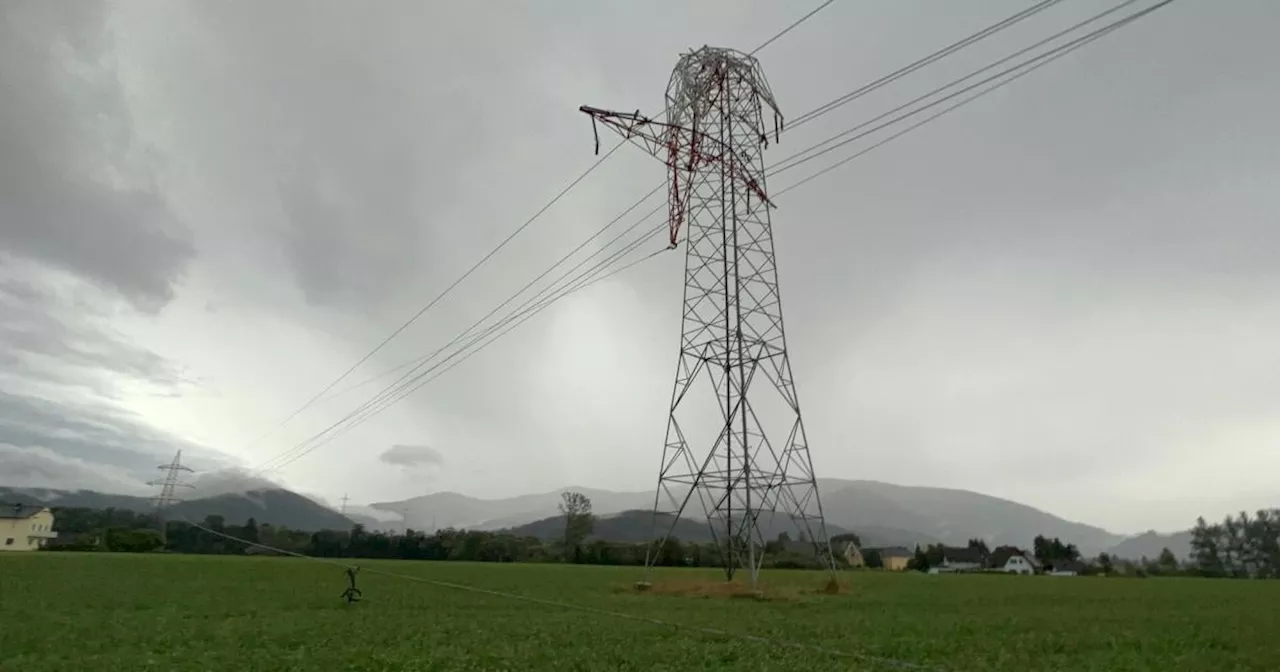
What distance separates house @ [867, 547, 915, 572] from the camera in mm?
126750

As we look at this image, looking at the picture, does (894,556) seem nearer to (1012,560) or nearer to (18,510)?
(1012,560)

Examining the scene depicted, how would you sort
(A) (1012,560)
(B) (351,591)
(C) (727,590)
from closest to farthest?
(B) (351,591)
(C) (727,590)
(A) (1012,560)

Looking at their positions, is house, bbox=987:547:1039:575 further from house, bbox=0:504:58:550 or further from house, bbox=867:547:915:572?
house, bbox=0:504:58:550

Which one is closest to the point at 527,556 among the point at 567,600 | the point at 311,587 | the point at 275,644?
the point at 311,587

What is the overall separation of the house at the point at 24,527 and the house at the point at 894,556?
388 feet

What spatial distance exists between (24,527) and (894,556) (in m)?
135

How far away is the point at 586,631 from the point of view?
1788 cm

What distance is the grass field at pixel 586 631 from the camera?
14.0 meters

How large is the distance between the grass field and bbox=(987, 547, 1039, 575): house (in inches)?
4237

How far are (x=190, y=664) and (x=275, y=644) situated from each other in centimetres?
247

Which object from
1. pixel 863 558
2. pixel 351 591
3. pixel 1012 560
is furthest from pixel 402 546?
pixel 1012 560

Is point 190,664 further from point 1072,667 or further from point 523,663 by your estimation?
point 1072,667

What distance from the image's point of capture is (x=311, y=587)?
32.8m

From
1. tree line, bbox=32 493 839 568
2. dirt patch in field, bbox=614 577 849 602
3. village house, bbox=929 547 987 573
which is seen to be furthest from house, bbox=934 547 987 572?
dirt patch in field, bbox=614 577 849 602
